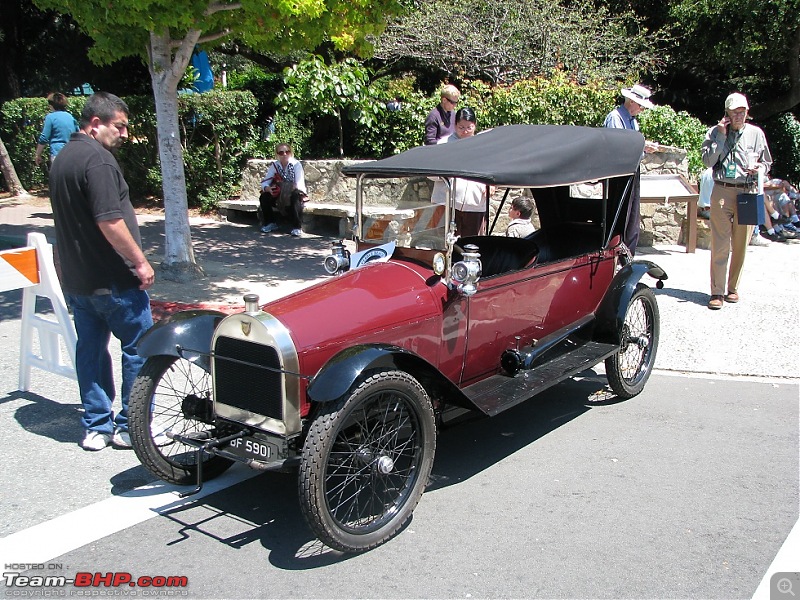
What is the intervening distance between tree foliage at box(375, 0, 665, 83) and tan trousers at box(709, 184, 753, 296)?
5.88 m

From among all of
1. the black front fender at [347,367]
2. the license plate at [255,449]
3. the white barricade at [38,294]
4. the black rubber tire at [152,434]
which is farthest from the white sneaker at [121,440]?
the black front fender at [347,367]

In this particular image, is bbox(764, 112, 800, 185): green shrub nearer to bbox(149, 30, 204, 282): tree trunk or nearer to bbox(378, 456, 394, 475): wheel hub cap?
bbox(149, 30, 204, 282): tree trunk

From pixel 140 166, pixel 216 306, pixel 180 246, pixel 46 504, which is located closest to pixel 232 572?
pixel 46 504

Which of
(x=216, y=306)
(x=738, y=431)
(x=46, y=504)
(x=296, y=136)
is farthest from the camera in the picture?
(x=296, y=136)

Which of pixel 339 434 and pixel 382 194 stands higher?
pixel 382 194

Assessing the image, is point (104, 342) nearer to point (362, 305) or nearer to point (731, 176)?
point (362, 305)

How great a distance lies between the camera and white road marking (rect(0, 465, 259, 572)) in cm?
362

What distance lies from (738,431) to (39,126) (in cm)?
1469

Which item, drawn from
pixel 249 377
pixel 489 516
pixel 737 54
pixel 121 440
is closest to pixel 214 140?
pixel 121 440

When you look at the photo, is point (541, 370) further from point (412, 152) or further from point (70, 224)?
point (70, 224)

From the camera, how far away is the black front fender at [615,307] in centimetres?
548

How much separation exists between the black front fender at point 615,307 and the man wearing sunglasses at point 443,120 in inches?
158

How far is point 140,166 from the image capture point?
14.0 metres

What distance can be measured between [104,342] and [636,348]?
13.4 feet
